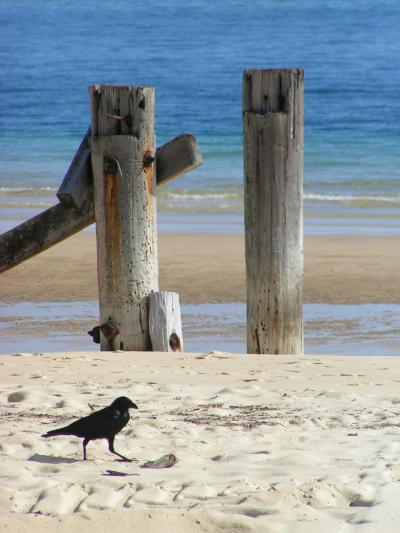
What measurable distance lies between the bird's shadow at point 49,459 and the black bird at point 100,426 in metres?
0.07

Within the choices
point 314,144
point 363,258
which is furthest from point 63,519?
point 314,144

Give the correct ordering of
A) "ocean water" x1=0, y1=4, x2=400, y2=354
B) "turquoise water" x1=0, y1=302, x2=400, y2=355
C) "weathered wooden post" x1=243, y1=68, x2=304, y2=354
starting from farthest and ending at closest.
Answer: "ocean water" x1=0, y1=4, x2=400, y2=354 < "turquoise water" x1=0, y1=302, x2=400, y2=355 < "weathered wooden post" x1=243, y1=68, x2=304, y2=354

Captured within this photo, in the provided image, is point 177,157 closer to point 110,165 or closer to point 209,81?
point 110,165

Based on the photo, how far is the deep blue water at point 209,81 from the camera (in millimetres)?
18344

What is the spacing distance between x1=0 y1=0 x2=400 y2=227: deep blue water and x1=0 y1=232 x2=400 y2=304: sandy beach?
3.07 m

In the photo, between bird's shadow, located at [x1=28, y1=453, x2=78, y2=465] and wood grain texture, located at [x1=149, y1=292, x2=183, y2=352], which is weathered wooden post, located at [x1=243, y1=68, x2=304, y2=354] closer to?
wood grain texture, located at [x1=149, y1=292, x2=183, y2=352]

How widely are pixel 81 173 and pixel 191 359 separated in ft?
4.28

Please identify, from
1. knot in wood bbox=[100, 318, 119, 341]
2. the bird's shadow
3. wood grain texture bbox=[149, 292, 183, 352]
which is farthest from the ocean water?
the bird's shadow

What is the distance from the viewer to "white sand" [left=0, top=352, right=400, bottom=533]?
11.5 ft

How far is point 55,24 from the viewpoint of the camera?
6291 centimetres

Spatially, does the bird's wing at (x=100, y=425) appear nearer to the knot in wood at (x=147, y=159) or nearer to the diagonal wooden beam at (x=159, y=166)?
the diagonal wooden beam at (x=159, y=166)

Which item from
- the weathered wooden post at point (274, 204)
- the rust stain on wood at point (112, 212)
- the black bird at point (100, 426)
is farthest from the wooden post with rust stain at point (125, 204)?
the black bird at point (100, 426)

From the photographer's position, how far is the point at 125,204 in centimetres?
610

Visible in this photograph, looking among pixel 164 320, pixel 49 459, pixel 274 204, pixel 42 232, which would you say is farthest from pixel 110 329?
pixel 49 459
